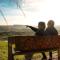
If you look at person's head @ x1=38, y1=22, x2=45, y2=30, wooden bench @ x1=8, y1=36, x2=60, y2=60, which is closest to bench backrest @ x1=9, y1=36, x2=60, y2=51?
wooden bench @ x1=8, y1=36, x2=60, y2=60

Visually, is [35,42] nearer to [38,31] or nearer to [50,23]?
[38,31]

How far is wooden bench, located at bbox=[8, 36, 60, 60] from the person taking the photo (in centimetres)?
317

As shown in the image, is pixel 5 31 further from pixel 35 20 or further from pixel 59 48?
pixel 59 48

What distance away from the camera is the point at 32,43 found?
3303 millimetres

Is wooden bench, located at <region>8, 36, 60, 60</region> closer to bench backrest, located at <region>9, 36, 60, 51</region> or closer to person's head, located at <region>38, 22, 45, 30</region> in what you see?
bench backrest, located at <region>9, 36, 60, 51</region>

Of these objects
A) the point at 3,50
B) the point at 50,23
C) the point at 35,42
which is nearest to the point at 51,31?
the point at 50,23

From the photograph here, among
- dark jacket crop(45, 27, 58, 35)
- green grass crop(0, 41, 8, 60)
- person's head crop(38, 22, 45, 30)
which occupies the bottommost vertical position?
green grass crop(0, 41, 8, 60)

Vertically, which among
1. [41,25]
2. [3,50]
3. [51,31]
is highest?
[41,25]

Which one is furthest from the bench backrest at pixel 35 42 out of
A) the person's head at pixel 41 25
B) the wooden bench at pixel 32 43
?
the person's head at pixel 41 25

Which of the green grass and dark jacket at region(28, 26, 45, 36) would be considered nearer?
the green grass

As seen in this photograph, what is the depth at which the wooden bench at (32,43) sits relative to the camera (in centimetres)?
317

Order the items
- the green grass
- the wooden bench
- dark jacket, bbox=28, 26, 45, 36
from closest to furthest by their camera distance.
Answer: the wooden bench, the green grass, dark jacket, bbox=28, 26, 45, 36

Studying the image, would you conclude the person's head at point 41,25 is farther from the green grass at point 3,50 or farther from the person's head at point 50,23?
the green grass at point 3,50

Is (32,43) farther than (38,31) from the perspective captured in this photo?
No
